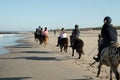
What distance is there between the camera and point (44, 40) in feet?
103

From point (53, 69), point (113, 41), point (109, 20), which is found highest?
point (109, 20)

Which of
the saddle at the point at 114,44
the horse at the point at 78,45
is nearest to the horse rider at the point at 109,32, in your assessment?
the saddle at the point at 114,44

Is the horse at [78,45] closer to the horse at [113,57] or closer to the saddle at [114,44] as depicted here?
the horse at [113,57]

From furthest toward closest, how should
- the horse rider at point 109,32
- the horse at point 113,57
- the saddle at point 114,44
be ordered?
the horse rider at point 109,32
the saddle at point 114,44
the horse at point 113,57

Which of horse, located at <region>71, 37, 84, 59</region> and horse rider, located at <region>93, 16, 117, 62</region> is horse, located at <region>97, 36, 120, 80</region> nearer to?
horse rider, located at <region>93, 16, 117, 62</region>

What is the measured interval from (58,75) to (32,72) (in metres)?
1.31

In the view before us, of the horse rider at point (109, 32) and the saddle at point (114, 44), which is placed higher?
the horse rider at point (109, 32)

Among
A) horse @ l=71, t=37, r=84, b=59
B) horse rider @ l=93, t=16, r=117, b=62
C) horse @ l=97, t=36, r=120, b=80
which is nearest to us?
horse @ l=97, t=36, r=120, b=80

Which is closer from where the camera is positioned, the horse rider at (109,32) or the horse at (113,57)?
the horse at (113,57)

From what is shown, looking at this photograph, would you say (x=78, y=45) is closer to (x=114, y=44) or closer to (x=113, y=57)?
(x=114, y=44)

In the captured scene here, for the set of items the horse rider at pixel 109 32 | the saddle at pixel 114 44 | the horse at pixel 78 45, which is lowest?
the horse at pixel 78 45

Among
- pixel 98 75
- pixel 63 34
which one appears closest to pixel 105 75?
pixel 98 75

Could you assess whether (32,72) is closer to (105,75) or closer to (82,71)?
(82,71)

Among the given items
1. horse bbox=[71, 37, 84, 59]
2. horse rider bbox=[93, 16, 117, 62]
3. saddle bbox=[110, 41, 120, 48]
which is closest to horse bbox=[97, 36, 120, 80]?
saddle bbox=[110, 41, 120, 48]
